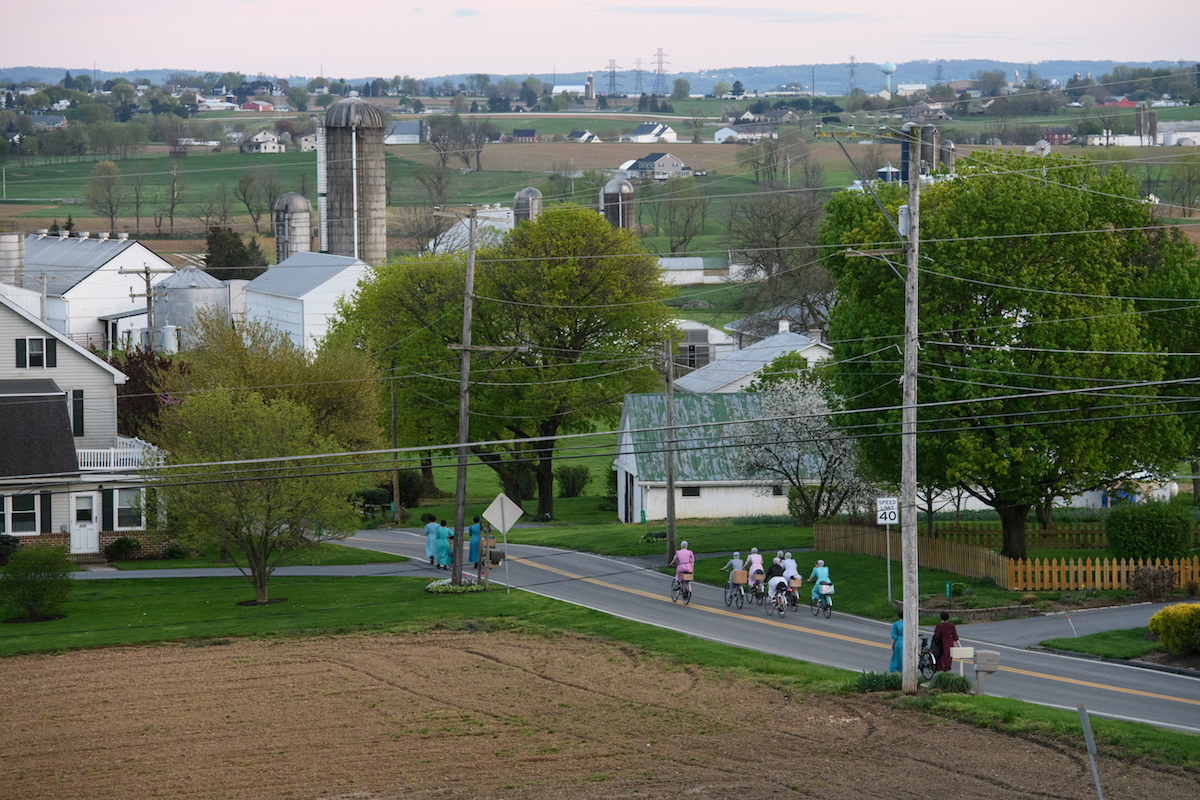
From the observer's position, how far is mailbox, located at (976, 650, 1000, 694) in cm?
2116

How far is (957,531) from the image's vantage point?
135 ft

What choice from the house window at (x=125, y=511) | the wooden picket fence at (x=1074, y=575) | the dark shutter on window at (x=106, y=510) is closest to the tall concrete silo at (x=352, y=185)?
the house window at (x=125, y=511)

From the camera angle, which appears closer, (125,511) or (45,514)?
(45,514)

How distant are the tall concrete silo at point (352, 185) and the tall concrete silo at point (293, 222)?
20.4 meters

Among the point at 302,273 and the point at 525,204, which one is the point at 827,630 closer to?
the point at 302,273

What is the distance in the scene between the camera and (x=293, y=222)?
4124 inches

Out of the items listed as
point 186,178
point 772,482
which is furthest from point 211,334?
point 186,178

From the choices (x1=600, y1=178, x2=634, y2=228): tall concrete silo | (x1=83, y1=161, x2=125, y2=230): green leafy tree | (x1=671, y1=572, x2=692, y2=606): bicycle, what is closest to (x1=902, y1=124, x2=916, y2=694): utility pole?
(x1=671, y1=572, x2=692, y2=606): bicycle

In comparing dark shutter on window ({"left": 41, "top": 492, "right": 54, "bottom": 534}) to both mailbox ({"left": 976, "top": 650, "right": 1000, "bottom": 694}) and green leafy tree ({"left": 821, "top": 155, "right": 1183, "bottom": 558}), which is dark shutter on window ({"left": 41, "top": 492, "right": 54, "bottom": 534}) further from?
mailbox ({"left": 976, "top": 650, "right": 1000, "bottom": 694})

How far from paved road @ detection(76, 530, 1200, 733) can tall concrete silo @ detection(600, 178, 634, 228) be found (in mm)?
79787

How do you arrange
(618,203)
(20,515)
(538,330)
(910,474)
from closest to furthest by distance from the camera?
(910,474)
(20,515)
(538,330)
(618,203)

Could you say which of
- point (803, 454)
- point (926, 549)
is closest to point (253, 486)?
point (926, 549)

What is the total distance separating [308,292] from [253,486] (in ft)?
154

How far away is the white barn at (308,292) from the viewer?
76.4 metres
